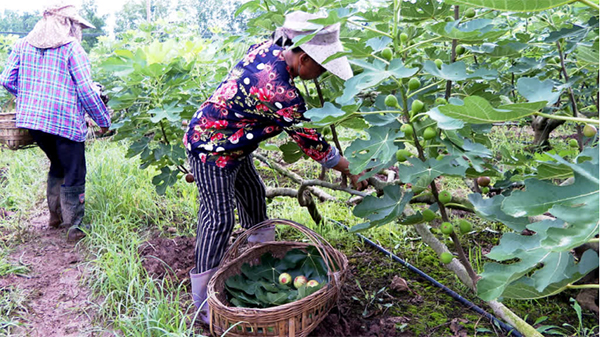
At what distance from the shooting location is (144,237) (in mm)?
3180

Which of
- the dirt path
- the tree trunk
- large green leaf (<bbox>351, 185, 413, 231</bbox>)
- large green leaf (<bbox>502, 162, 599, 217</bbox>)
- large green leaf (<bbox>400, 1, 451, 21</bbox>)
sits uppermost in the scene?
large green leaf (<bbox>400, 1, 451, 21</bbox>)

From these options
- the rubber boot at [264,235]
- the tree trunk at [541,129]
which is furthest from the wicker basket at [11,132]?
the tree trunk at [541,129]

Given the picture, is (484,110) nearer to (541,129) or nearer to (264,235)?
(264,235)

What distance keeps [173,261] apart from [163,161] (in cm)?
62

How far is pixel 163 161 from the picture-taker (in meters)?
→ 2.84

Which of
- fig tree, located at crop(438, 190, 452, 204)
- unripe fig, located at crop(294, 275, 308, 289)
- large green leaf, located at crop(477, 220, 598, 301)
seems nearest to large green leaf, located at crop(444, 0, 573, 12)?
large green leaf, located at crop(477, 220, 598, 301)

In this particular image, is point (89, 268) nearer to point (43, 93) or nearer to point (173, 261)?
point (173, 261)

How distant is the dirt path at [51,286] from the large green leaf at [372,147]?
4.90 feet

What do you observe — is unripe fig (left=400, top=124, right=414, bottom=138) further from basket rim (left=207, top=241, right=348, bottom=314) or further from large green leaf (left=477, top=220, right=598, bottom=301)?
basket rim (left=207, top=241, right=348, bottom=314)

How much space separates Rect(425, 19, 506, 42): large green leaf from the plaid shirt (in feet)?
8.48

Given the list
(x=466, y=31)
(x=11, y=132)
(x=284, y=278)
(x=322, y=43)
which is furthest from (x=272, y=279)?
(x=11, y=132)

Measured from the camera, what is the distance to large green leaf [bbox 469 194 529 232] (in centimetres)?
132

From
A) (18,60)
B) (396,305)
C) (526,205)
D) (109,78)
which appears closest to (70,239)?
(18,60)

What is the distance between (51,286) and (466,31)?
8.53 ft
